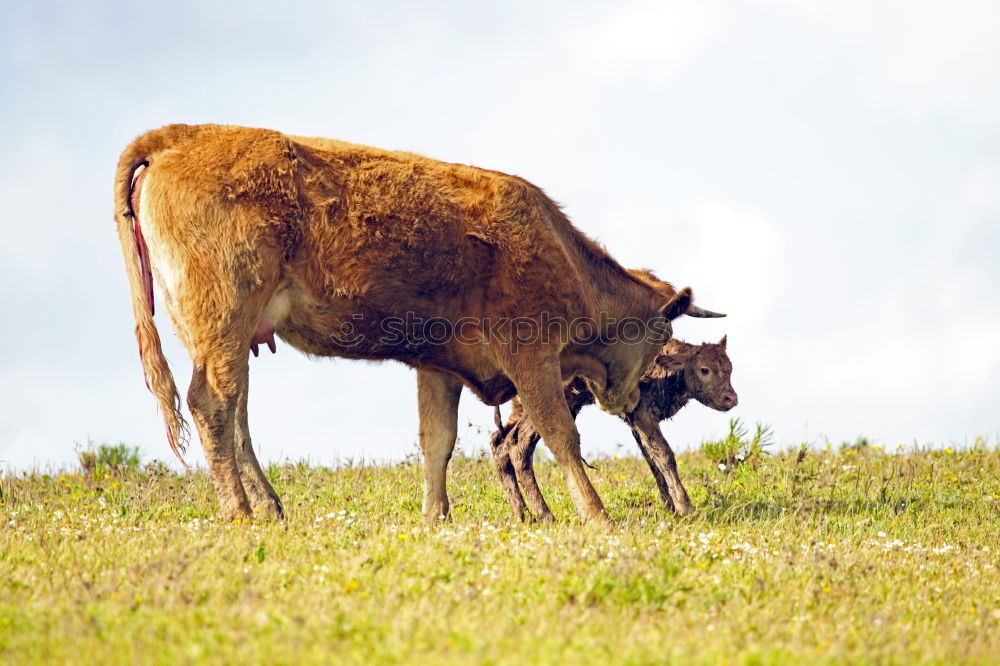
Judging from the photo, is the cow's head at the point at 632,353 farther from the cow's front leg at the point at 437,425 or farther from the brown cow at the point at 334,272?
the cow's front leg at the point at 437,425

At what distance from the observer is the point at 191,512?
382 inches

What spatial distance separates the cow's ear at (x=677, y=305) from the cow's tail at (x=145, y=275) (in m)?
4.30

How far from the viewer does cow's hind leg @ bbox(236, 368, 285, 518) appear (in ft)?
28.5

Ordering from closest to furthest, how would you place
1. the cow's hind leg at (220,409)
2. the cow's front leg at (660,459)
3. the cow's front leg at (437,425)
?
the cow's hind leg at (220,409)
the cow's front leg at (437,425)
the cow's front leg at (660,459)

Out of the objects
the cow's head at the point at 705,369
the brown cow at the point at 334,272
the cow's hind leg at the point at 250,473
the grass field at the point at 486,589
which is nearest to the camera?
the grass field at the point at 486,589

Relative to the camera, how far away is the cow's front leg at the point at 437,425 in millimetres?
9336

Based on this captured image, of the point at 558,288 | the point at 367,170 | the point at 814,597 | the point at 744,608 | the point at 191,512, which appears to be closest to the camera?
the point at 744,608

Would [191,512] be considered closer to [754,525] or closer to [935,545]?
[754,525]

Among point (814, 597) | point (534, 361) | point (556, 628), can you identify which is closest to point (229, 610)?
point (556, 628)

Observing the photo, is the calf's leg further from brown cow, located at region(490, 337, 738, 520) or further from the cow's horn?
the cow's horn

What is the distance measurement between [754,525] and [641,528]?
131 cm

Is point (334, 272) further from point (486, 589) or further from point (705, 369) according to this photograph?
point (705, 369)

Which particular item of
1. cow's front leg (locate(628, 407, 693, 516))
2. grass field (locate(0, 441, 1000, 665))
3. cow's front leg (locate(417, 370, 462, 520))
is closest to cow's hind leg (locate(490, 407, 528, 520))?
grass field (locate(0, 441, 1000, 665))

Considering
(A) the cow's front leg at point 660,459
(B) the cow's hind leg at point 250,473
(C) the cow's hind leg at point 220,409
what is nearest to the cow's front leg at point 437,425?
(B) the cow's hind leg at point 250,473
